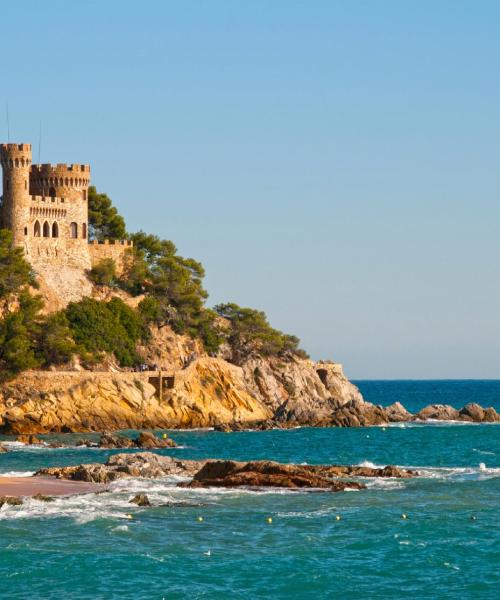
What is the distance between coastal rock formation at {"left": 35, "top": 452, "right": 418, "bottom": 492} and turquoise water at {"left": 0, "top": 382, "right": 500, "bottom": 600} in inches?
60.6

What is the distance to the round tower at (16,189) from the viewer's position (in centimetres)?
11081

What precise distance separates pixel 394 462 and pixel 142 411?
92.5ft

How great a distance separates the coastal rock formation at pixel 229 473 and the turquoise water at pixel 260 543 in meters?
1.54

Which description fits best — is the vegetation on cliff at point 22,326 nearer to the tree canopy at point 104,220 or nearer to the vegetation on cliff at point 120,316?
the vegetation on cliff at point 120,316

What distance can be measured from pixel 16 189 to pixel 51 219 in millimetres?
4247

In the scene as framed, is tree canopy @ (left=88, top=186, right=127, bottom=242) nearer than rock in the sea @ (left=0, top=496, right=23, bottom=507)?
No

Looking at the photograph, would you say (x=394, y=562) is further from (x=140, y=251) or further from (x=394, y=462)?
(x=140, y=251)

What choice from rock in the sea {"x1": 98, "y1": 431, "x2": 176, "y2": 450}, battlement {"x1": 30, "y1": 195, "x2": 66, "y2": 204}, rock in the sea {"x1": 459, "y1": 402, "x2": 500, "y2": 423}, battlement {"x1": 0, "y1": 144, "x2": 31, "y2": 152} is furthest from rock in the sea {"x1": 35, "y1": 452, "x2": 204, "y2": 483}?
rock in the sea {"x1": 459, "y1": 402, "x2": 500, "y2": 423}

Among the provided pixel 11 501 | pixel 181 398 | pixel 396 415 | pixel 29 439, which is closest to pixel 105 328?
pixel 181 398

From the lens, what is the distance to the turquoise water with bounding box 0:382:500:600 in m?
39.9

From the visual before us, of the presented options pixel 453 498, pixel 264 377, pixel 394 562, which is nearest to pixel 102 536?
pixel 394 562

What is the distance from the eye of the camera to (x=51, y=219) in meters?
114

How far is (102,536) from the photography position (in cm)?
4656

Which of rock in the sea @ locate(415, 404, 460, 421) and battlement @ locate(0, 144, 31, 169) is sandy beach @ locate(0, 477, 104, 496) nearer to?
battlement @ locate(0, 144, 31, 169)
